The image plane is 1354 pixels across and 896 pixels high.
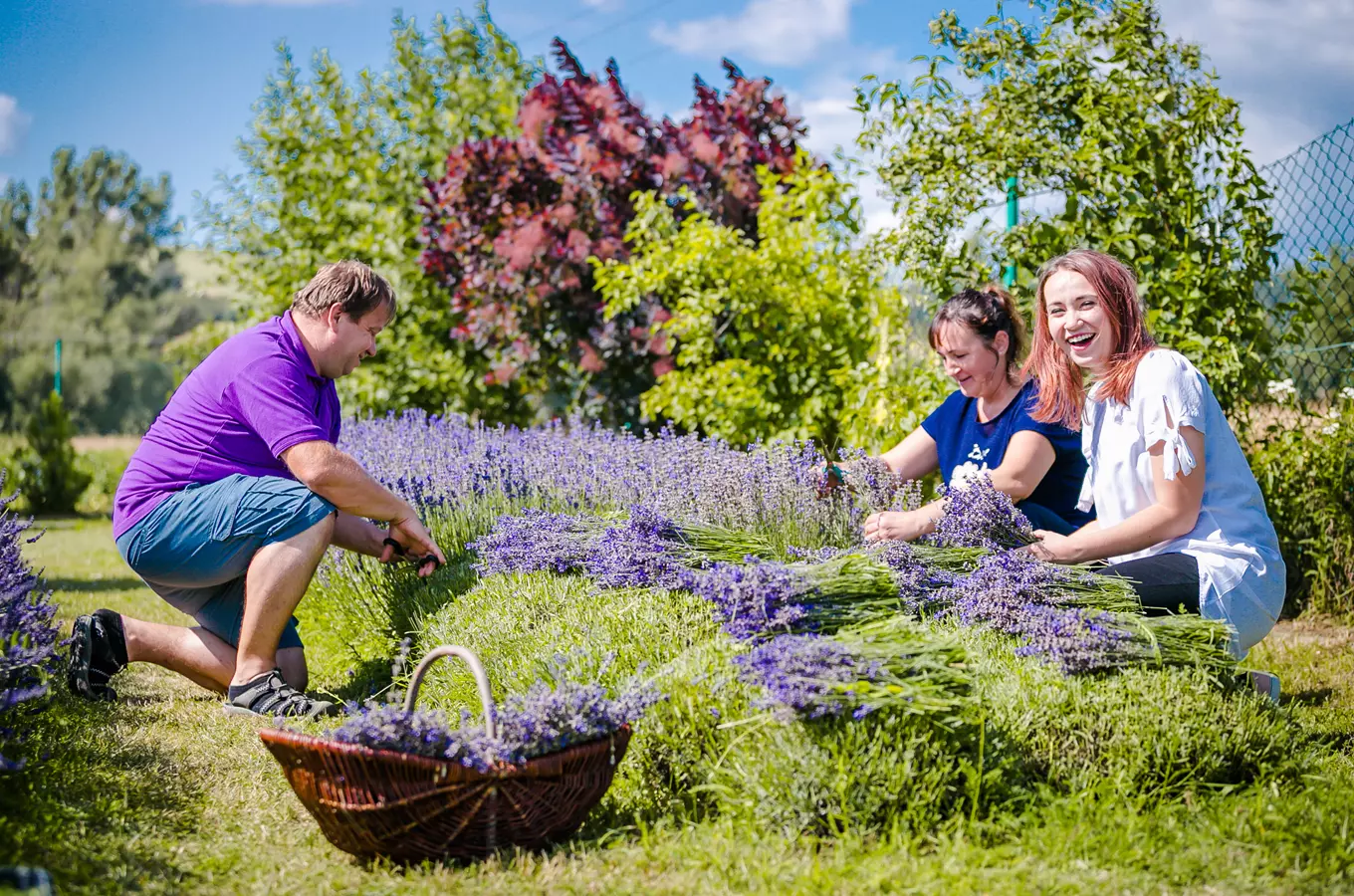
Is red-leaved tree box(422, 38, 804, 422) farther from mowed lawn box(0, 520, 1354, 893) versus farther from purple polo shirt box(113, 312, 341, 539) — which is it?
mowed lawn box(0, 520, 1354, 893)

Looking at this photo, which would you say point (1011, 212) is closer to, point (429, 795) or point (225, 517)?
point (225, 517)

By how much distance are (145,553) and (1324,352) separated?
5.08m

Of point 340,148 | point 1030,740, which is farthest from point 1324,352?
point 340,148

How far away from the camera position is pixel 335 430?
375 centimetres

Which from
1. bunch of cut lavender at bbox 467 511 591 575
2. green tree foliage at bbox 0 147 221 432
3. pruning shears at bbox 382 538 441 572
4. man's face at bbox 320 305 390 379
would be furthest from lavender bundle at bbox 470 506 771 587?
green tree foliage at bbox 0 147 221 432

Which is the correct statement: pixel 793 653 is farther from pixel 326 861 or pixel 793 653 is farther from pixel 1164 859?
pixel 326 861

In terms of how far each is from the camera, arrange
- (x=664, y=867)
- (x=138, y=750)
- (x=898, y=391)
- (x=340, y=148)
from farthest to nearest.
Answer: (x=340, y=148) → (x=898, y=391) → (x=138, y=750) → (x=664, y=867)

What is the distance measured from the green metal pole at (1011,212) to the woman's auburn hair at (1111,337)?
145 cm

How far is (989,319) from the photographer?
11.6ft

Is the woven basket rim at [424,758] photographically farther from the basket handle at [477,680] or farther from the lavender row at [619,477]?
the lavender row at [619,477]

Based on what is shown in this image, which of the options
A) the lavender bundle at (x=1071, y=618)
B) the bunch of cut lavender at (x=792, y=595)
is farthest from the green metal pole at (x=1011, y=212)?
the bunch of cut lavender at (x=792, y=595)

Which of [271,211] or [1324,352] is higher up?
[271,211]

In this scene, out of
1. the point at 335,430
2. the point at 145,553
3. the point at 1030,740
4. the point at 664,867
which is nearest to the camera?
the point at 664,867

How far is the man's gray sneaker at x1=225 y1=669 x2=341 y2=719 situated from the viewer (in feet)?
10.7
